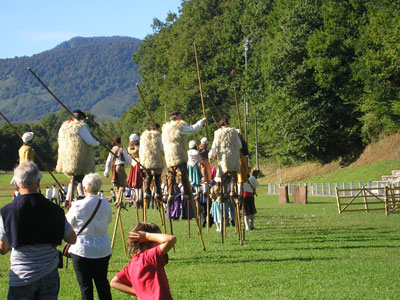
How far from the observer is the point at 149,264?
609 centimetres

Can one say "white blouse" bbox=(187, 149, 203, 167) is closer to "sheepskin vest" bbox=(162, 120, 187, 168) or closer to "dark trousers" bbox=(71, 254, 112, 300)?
"sheepskin vest" bbox=(162, 120, 187, 168)

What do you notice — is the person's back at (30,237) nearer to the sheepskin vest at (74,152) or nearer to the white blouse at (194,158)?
the sheepskin vest at (74,152)

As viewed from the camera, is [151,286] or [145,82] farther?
[145,82]

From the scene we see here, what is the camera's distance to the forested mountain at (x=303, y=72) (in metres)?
50.2

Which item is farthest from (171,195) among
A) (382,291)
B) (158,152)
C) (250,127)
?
(250,127)

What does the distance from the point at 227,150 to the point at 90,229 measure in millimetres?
8534

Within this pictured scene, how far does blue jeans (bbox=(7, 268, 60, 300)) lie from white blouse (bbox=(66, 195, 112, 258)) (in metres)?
1.67

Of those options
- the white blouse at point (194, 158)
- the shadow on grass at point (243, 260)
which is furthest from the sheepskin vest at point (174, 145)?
the white blouse at point (194, 158)

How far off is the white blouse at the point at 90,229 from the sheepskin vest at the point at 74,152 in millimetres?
5825

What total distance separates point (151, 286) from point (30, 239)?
1.46 m

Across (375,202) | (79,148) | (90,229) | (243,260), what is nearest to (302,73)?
(375,202)

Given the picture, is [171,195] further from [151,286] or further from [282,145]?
[282,145]

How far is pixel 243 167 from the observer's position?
59.8 feet

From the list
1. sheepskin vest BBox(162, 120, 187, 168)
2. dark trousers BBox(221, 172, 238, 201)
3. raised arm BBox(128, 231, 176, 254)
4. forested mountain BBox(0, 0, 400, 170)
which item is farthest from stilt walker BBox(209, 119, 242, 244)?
forested mountain BBox(0, 0, 400, 170)
